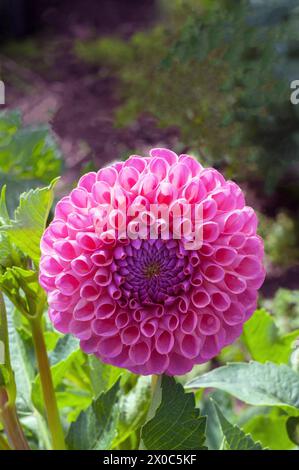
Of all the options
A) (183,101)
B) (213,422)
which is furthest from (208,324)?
(183,101)

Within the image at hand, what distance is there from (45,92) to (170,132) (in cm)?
52

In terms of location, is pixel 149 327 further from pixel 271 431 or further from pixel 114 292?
pixel 271 431

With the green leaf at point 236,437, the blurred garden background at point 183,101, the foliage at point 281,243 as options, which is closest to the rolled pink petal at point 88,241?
the green leaf at point 236,437

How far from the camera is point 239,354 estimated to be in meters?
1.01

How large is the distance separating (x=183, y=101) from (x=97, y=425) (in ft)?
3.40

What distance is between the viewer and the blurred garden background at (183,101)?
133 centimetres

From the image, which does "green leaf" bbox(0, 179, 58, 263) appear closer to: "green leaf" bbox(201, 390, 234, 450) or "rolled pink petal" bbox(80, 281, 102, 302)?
"rolled pink petal" bbox(80, 281, 102, 302)

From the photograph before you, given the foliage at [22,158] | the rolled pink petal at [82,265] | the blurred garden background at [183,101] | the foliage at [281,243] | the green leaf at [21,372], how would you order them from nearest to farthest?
the rolled pink petal at [82,265] < the green leaf at [21,372] < the foliage at [22,158] < the blurred garden background at [183,101] < the foliage at [281,243]

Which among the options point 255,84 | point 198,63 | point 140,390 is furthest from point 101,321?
point 198,63

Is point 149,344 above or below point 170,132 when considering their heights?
below

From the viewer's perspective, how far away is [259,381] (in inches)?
27.5

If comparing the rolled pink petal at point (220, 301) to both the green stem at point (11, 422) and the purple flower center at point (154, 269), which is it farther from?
the green stem at point (11, 422)

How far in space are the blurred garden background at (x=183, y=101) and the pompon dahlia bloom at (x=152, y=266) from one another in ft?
0.99

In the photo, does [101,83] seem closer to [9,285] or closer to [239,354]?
[239,354]
